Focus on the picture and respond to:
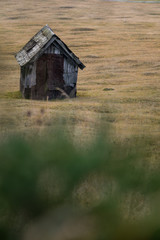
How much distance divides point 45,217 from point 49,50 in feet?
50.1

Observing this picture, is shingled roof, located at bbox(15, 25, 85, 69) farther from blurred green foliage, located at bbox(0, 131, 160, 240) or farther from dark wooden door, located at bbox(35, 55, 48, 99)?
blurred green foliage, located at bbox(0, 131, 160, 240)

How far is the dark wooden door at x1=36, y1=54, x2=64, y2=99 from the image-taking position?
16.3 m

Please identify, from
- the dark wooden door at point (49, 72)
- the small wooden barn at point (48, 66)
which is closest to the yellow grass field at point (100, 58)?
the small wooden barn at point (48, 66)

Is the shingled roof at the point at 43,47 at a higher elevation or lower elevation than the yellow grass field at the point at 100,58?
higher

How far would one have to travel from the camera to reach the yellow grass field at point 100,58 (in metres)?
5.33

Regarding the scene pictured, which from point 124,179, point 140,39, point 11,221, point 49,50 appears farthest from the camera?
point 140,39

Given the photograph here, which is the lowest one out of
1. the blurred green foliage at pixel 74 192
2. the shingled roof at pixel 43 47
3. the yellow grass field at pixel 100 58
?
the yellow grass field at pixel 100 58

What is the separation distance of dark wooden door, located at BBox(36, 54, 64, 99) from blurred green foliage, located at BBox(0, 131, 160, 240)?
49.6ft

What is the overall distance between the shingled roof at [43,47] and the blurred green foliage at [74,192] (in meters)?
14.8

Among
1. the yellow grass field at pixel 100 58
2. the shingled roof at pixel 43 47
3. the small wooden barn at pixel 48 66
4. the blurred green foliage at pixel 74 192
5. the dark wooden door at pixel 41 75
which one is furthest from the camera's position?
the dark wooden door at pixel 41 75

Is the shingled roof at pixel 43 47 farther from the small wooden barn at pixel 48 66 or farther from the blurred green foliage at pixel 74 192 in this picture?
the blurred green foliage at pixel 74 192

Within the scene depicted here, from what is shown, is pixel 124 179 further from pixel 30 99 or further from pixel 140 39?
pixel 140 39

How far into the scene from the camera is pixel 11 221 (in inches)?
46.7

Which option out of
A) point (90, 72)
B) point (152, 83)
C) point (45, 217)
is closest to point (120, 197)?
point (45, 217)
